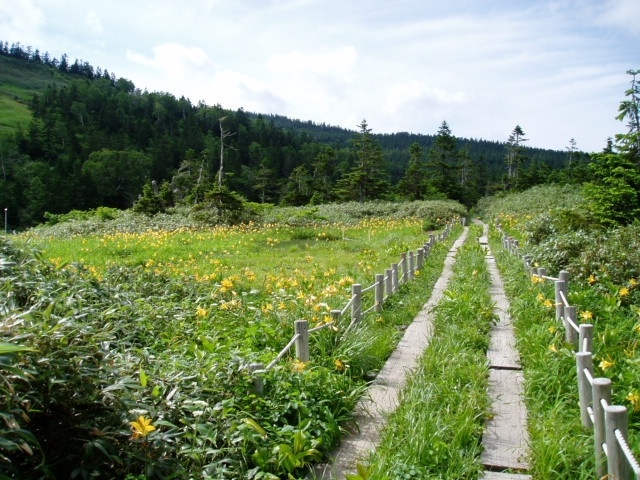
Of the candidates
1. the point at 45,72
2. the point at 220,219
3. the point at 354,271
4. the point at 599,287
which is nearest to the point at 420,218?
the point at 220,219

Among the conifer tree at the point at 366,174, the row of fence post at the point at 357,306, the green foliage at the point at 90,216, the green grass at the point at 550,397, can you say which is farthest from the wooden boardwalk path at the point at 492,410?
the conifer tree at the point at 366,174

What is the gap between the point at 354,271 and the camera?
478 inches

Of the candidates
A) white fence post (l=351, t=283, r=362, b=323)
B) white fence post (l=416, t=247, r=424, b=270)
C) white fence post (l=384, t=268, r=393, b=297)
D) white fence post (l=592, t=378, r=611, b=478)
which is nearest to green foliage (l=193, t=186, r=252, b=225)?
white fence post (l=416, t=247, r=424, b=270)

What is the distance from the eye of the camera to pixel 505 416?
15.0ft

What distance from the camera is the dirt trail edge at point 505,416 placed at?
3.75 metres

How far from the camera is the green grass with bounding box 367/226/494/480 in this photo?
11.9 feet

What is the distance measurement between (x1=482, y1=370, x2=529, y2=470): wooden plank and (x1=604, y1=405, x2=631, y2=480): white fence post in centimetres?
79

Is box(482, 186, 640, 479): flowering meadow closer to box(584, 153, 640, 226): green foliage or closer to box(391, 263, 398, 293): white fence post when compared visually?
box(391, 263, 398, 293): white fence post

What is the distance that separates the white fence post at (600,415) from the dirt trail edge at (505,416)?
50 cm

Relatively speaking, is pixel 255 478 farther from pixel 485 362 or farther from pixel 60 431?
pixel 485 362

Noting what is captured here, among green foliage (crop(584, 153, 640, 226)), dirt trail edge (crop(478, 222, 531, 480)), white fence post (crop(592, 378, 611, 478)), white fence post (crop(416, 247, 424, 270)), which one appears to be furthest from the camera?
green foliage (crop(584, 153, 640, 226))

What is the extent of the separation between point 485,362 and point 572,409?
4.27 ft

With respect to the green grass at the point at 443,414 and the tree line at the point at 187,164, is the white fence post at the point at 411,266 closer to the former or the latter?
the green grass at the point at 443,414

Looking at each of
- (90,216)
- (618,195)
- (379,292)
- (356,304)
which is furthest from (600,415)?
(90,216)
